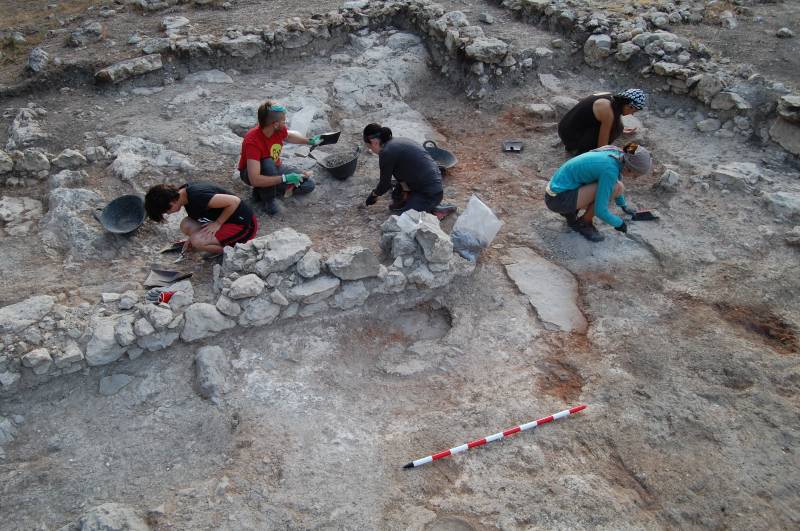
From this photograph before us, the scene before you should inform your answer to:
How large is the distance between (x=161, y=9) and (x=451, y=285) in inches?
302

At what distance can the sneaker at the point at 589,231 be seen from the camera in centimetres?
539

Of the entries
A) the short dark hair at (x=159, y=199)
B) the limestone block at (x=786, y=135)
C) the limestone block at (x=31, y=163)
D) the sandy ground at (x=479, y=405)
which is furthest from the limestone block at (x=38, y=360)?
the limestone block at (x=786, y=135)

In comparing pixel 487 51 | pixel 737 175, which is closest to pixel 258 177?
pixel 487 51

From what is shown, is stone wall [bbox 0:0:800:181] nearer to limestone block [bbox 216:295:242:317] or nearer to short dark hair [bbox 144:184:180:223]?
short dark hair [bbox 144:184:180:223]

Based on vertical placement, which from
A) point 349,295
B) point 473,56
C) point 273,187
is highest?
Result: point 473,56

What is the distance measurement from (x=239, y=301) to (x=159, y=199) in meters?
1.07

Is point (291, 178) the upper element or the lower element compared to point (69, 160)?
upper

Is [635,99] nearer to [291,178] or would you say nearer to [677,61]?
[677,61]

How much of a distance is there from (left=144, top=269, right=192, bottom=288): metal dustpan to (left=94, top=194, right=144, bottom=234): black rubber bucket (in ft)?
2.47

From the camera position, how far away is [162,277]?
4.81m

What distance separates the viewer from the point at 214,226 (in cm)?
489

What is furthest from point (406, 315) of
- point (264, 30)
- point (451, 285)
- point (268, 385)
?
point (264, 30)

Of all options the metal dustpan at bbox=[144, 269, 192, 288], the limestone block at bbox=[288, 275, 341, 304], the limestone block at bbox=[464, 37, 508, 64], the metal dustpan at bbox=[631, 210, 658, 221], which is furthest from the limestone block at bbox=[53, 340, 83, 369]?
the limestone block at bbox=[464, 37, 508, 64]

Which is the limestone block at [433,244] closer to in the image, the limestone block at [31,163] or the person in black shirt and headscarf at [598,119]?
the person in black shirt and headscarf at [598,119]
